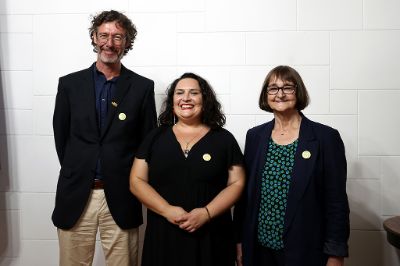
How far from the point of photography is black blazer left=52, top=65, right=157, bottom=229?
182 centimetres

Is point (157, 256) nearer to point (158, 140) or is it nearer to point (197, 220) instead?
point (197, 220)

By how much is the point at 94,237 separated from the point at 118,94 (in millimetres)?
705

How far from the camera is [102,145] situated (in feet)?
5.99

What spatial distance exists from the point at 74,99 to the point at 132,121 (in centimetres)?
30

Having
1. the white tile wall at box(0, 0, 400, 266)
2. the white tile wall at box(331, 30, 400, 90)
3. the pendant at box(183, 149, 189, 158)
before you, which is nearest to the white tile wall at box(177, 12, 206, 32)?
the white tile wall at box(0, 0, 400, 266)

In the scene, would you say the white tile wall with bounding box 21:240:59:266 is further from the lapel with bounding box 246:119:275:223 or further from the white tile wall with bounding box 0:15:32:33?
the lapel with bounding box 246:119:275:223

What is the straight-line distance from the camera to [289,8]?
2.41 metres

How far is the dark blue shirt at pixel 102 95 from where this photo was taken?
6.07ft

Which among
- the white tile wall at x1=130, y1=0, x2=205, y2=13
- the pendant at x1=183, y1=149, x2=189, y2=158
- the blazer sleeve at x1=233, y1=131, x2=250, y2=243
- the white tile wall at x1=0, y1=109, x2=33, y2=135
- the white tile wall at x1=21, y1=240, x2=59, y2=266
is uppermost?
the white tile wall at x1=130, y1=0, x2=205, y2=13

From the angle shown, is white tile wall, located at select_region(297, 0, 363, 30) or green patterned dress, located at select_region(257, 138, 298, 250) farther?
white tile wall, located at select_region(297, 0, 363, 30)

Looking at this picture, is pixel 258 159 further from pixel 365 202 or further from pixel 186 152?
pixel 365 202

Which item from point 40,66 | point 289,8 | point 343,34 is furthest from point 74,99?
point 343,34

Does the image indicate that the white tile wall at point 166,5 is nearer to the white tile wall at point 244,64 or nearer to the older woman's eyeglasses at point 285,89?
the white tile wall at point 244,64

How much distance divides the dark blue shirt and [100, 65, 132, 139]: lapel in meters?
0.02
